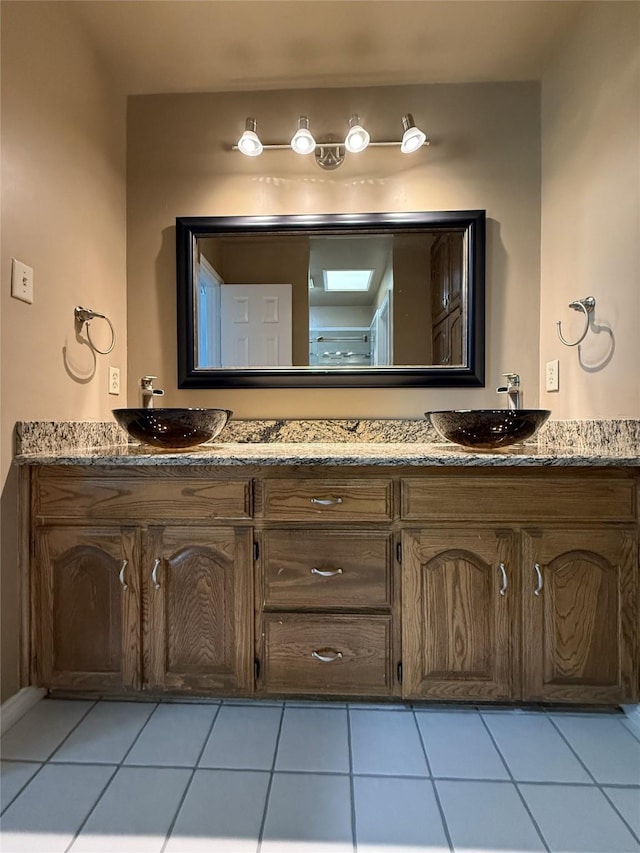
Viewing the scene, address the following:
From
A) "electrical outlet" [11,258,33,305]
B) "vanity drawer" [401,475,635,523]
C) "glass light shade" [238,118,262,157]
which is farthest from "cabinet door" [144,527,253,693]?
"glass light shade" [238,118,262,157]

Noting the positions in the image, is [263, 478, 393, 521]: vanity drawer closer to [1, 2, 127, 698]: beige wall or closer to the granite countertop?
the granite countertop

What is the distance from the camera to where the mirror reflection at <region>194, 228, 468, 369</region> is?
1745 millimetres

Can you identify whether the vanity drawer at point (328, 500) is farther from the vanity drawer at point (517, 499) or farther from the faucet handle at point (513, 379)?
the faucet handle at point (513, 379)

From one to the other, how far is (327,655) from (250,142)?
1875mm

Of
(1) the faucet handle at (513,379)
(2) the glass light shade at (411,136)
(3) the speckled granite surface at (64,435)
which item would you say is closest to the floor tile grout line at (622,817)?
(1) the faucet handle at (513,379)

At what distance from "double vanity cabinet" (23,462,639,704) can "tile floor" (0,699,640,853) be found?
84mm

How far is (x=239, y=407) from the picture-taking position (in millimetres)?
1814

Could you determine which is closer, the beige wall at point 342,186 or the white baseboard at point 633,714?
the white baseboard at point 633,714

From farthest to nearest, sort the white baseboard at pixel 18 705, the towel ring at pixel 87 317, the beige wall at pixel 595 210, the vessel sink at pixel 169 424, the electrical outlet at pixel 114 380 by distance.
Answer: the electrical outlet at pixel 114 380 < the towel ring at pixel 87 317 < the vessel sink at pixel 169 424 < the beige wall at pixel 595 210 < the white baseboard at pixel 18 705

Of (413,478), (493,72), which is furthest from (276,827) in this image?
(493,72)

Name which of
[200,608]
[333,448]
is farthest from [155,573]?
[333,448]

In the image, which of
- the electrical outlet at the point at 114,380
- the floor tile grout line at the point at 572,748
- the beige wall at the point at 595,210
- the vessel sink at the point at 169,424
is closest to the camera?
the floor tile grout line at the point at 572,748

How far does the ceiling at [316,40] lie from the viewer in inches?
57.2

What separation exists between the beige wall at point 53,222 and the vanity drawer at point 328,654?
0.77m
